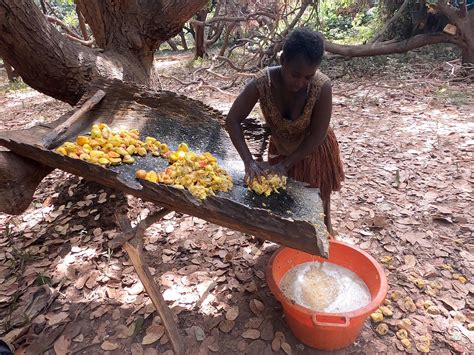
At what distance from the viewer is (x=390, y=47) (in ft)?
22.5

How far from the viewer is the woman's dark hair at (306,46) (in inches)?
64.2

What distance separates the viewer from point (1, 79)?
9688mm

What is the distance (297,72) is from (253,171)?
58 centimetres

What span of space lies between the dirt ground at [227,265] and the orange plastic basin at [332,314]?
15 centimetres

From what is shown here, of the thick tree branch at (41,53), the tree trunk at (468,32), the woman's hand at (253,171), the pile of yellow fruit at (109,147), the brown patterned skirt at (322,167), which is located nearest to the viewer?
the woman's hand at (253,171)

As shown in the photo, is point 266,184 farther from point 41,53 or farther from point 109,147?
point 41,53

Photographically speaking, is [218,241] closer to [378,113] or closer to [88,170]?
[88,170]

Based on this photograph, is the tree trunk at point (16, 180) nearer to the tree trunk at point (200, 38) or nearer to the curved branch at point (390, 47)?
the curved branch at point (390, 47)

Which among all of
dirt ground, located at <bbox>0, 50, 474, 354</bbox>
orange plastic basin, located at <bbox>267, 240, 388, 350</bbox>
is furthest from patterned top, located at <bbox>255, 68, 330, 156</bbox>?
dirt ground, located at <bbox>0, 50, 474, 354</bbox>

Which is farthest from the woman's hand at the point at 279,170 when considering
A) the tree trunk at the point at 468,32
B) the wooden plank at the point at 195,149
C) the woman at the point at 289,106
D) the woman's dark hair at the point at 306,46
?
the tree trunk at the point at 468,32

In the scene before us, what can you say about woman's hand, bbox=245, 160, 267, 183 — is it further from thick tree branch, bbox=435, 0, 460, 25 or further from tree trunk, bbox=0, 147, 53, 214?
thick tree branch, bbox=435, 0, 460, 25

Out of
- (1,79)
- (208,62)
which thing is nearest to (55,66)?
(208,62)

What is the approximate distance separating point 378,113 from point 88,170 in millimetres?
4207

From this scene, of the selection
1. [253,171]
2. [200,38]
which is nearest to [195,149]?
[253,171]
